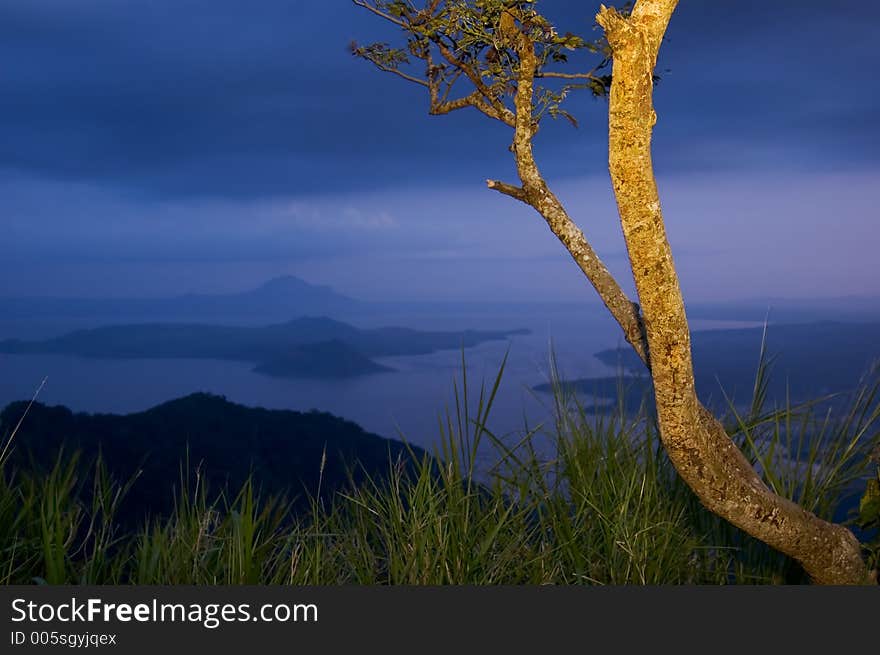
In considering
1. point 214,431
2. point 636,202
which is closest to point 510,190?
point 636,202

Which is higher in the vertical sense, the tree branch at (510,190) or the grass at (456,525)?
the tree branch at (510,190)

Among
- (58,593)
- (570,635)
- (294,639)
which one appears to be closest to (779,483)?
(570,635)

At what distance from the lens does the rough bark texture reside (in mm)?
3816

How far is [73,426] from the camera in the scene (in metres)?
19.3

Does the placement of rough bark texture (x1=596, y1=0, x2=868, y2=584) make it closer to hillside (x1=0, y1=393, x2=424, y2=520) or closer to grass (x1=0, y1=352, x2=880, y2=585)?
grass (x1=0, y1=352, x2=880, y2=585)

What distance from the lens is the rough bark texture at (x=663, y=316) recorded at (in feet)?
12.5

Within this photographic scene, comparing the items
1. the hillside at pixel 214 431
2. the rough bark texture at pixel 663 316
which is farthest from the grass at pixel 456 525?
the hillside at pixel 214 431

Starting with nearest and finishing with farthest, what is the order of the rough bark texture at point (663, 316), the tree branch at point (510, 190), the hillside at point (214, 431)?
the rough bark texture at point (663, 316) < the tree branch at point (510, 190) < the hillside at point (214, 431)

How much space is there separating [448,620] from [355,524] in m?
1.26

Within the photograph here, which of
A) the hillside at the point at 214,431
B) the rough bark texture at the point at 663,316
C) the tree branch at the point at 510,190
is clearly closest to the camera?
the rough bark texture at the point at 663,316

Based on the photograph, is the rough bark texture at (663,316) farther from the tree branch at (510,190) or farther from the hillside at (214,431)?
the hillside at (214,431)

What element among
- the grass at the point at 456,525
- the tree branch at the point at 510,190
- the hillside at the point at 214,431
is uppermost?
the tree branch at the point at 510,190

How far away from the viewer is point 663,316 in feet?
13.2

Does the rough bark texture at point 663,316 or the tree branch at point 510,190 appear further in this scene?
the tree branch at point 510,190
